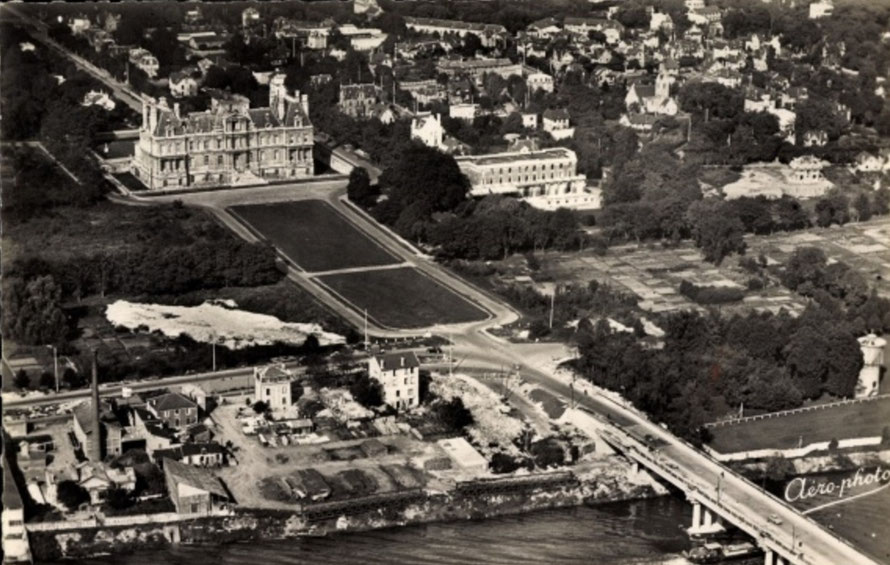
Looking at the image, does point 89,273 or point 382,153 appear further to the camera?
point 382,153

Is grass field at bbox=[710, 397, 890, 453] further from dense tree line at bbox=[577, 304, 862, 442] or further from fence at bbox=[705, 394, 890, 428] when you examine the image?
dense tree line at bbox=[577, 304, 862, 442]

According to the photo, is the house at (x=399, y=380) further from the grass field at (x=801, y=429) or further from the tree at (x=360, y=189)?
the tree at (x=360, y=189)

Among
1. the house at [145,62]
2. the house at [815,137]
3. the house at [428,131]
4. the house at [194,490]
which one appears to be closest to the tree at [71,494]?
the house at [194,490]

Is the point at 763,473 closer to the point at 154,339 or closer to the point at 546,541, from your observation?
the point at 546,541

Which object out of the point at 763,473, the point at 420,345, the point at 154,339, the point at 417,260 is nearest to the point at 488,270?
the point at 417,260

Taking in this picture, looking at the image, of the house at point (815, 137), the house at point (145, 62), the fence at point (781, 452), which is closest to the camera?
the fence at point (781, 452)
